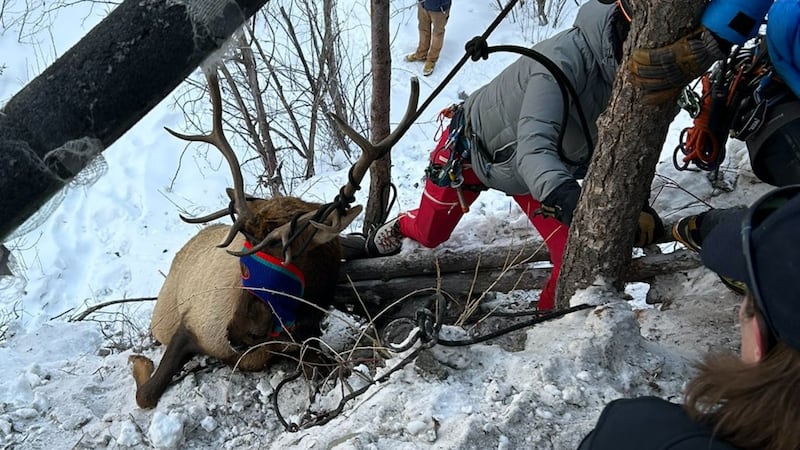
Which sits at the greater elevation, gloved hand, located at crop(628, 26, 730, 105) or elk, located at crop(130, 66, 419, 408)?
gloved hand, located at crop(628, 26, 730, 105)

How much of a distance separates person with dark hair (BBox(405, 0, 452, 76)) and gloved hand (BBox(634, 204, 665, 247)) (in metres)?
6.61

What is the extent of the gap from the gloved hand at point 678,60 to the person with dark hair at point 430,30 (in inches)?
282

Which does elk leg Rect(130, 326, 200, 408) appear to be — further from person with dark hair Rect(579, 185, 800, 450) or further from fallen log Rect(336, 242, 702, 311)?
person with dark hair Rect(579, 185, 800, 450)

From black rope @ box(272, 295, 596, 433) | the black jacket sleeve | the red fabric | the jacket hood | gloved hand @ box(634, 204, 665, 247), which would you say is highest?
the jacket hood

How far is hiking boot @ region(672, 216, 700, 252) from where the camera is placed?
2.84 m

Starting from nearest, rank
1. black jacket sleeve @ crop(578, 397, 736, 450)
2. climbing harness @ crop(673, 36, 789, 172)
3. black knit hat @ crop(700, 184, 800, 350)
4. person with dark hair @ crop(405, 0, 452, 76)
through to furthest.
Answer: black knit hat @ crop(700, 184, 800, 350) → black jacket sleeve @ crop(578, 397, 736, 450) → climbing harness @ crop(673, 36, 789, 172) → person with dark hair @ crop(405, 0, 452, 76)

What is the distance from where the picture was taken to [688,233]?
286 cm

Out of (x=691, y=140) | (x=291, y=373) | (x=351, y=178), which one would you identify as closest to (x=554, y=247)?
(x=691, y=140)

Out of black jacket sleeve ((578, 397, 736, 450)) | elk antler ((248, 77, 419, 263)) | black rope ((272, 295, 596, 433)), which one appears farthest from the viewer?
elk antler ((248, 77, 419, 263))

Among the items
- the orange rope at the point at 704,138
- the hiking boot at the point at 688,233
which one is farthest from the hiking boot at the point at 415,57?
the hiking boot at the point at 688,233

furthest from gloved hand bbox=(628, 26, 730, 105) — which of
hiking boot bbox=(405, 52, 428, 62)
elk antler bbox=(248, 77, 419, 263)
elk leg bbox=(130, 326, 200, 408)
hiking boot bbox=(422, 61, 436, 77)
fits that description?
hiking boot bbox=(405, 52, 428, 62)

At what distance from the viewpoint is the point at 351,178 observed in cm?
349

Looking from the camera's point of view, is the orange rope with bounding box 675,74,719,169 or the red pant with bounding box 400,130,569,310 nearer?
the orange rope with bounding box 675,74,719,169

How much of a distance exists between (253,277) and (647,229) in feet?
6.66
